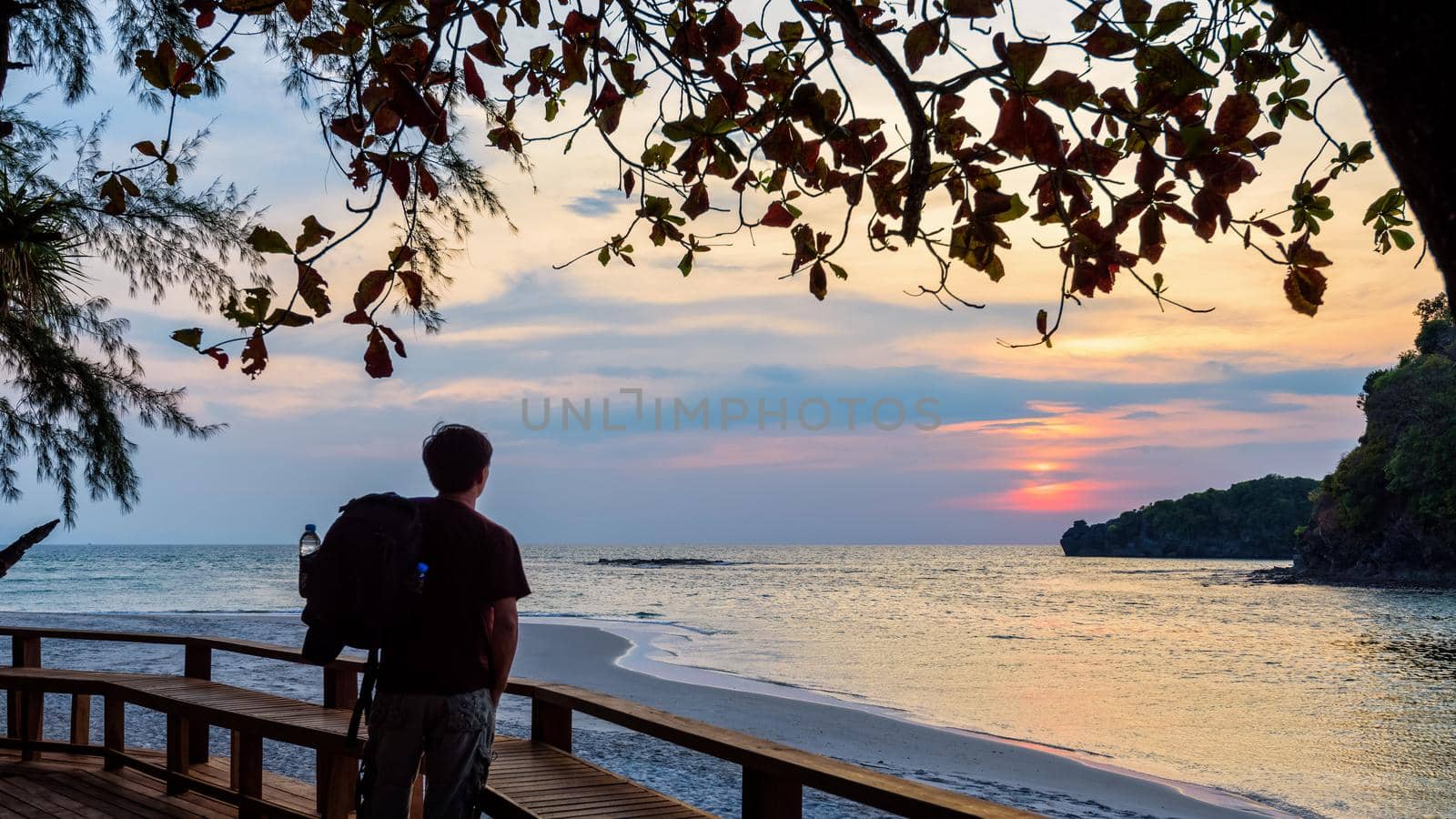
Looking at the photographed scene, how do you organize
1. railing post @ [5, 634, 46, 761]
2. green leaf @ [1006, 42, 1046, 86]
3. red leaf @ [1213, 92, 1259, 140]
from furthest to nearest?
railing post @ [5, 634, 46, 761] → red leaf @ [1213, 92, 1259, 140] → green leaf @ [1006, 42, 1046, 86]

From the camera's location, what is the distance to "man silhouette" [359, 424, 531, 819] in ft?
9.02

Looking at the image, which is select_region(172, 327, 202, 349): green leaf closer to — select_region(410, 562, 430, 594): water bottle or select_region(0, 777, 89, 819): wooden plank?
select_region(410, 562, 430, 594): water bottle

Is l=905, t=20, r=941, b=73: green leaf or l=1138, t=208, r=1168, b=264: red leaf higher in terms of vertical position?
l=905, t=20, r=941, b=73: green leaf

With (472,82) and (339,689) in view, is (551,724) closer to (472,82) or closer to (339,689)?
(339,689)

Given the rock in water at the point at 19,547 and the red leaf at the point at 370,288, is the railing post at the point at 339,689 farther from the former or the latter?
the red leaf at the point at 370,288

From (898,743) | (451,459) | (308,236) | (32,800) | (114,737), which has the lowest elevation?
(898,743)

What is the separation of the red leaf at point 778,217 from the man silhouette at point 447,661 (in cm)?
104

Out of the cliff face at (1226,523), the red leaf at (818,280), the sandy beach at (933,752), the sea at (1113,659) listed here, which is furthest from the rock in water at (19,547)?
the cliff face at (1226,523)

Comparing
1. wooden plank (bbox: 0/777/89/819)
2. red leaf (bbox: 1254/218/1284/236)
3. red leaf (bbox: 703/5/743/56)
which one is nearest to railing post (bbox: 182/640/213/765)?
wooden plank (bbox: 0/777/89/819)

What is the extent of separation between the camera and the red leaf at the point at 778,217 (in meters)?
2.60

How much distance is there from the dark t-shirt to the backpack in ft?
0.25

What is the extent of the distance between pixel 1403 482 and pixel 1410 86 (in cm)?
5039

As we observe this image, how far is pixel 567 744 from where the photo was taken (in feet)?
12.9

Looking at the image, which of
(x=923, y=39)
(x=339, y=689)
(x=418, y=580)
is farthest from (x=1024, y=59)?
(x=339, y=689)
